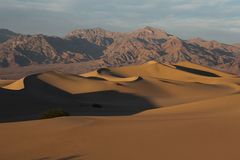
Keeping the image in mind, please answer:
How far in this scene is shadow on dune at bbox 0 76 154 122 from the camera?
1547 inches

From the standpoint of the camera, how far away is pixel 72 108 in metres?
43.6

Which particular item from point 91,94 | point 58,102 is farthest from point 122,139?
point 91,94

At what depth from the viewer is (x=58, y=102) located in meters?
47.8

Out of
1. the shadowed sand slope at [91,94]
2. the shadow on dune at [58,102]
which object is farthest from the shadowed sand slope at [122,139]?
the shadowed sand slope at [91,94]

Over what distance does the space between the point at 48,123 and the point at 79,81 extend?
49135mm

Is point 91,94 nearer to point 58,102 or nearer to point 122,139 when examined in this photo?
point 58,102

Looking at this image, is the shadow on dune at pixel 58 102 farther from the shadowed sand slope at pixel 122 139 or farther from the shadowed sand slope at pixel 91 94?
the shadowed sand slope at pixel 122 139

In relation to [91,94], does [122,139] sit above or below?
above

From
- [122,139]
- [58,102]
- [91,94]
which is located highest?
[122,139]

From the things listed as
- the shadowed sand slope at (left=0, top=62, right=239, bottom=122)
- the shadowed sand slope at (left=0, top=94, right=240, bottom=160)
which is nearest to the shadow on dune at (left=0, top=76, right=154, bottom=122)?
the shadowed sand slope at (left=0, top=62, right=239, bottom=122)

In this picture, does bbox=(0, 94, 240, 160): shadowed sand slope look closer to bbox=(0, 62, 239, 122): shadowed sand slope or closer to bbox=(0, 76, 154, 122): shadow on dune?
bbox=(0, 76, 154, 122): shadow on dune

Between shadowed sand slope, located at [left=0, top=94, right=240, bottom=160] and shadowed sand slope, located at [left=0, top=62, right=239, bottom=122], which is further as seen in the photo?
shadowed sand slope, located at [left=0, top=62, right=239, bottom=122]

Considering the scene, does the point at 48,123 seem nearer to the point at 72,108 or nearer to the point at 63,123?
the point at 63,123

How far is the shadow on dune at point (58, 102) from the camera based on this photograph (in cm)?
3928
